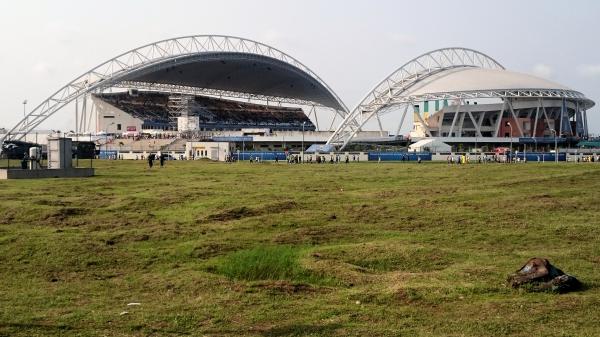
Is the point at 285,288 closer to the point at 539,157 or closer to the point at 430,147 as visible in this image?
the point at 539,157

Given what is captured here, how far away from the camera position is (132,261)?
44.2ft

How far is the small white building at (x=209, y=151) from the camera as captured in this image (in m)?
79.2

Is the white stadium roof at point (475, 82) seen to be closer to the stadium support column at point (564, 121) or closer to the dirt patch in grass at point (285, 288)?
the stadium support column at point (564, 121)

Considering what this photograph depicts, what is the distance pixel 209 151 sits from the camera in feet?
271

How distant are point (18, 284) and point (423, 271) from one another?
7407mm

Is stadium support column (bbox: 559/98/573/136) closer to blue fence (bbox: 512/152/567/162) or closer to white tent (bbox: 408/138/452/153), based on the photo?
white tent (bbox: 408/138/452/153)

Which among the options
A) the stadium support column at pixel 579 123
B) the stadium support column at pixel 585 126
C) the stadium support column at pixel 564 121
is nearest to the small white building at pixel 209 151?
the stadium support column at pixel 564 121

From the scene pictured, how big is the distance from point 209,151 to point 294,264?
232ft

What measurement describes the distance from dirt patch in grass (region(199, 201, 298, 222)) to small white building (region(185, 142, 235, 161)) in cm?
5577

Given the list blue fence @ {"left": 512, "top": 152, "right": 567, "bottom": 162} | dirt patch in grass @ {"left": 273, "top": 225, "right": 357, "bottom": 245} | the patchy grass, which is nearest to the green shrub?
the patchy grass

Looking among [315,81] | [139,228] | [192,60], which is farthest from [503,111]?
[139,228]

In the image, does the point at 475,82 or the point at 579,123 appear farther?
the point at 579,123

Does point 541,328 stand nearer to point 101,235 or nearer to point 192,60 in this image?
point 101,235

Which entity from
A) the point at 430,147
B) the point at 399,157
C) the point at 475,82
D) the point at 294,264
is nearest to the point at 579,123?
the point at 475,82
